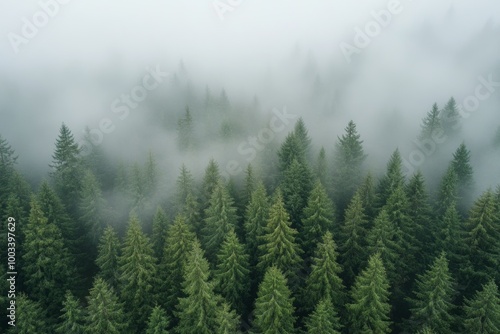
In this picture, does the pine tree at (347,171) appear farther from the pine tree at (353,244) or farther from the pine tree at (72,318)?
the pine tree at (72,318)

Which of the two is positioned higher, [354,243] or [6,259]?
[354,243]

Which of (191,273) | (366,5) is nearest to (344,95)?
(191,273)

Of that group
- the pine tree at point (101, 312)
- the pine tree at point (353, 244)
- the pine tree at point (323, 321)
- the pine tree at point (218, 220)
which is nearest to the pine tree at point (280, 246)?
the pine tree at point (218, 220)

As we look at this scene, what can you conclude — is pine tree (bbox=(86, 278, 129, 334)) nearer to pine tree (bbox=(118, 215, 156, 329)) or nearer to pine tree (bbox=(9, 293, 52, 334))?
pine tree (bbox=(118, 215, 156, 329))

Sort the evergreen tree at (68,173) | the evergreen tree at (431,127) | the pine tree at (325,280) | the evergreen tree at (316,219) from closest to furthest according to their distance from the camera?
the pine tree at (325,280), the evergreen tree at (316,219), the evergreen tree at (68,173), the evergreen tree at (431,127)

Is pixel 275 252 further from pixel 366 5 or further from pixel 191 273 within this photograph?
pixel 366 5

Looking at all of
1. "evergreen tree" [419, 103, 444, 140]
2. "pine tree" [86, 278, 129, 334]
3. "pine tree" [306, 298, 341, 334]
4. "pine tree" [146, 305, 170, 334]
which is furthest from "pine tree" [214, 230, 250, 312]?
"evergreen tree" [419, 103, 444, 140]
